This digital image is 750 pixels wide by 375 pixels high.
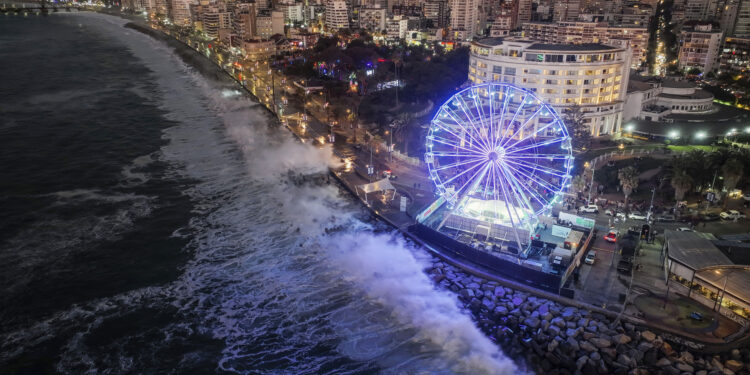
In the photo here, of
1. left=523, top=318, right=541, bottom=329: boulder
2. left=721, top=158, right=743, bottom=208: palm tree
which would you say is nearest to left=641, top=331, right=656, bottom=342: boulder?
left=523, top=318, right=541, bottom=329: boulder

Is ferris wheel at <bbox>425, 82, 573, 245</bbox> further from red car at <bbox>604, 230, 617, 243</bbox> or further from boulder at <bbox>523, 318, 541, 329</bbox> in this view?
boulder at <bbox>523, 318, 541, 329</bbox>

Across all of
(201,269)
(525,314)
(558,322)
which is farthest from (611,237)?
(201,269)

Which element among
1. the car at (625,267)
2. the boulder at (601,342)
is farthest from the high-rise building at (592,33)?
the boulder at (601,342)

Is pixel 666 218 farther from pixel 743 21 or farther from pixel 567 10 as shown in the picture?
pixel 567 10

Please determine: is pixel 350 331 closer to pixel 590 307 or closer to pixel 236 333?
pixel 236 333

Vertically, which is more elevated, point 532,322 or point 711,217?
point 711,217
